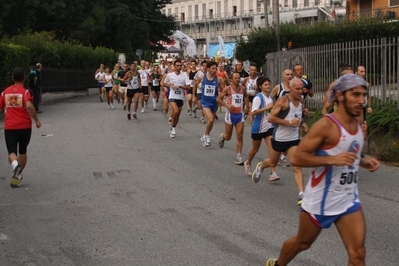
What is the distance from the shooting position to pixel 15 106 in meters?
10.1

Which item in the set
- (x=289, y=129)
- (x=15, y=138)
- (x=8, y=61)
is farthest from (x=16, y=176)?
(x=8, y=61)

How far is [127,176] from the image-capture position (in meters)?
11.0

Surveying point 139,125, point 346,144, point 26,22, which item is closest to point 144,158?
point 139,125

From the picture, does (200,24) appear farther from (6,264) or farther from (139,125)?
(6,264)

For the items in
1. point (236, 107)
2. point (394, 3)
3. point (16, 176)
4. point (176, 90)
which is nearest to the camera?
point (16, 176)

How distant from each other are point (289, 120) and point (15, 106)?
14.2 feet

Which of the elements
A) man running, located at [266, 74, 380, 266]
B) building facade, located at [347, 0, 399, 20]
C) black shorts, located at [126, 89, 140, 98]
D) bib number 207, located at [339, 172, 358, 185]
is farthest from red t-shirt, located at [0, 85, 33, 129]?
building facade, located at [347, 0, 399, 20]

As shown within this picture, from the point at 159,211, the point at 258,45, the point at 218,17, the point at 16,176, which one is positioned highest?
the point at 218,17

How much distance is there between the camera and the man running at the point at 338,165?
15.6 feet

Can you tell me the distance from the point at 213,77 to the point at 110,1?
146 feet

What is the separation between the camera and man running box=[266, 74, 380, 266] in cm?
475

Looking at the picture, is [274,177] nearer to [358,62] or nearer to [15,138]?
[15,138]

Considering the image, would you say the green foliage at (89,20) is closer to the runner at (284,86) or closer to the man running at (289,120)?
the runner at (284,86)

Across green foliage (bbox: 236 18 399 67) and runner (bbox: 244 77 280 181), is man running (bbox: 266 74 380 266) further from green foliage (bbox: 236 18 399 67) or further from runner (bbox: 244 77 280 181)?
green foliage (bbox: 236 18 399 67)
